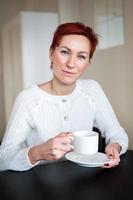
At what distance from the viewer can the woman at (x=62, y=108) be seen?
3.23 ft

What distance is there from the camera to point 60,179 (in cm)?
82

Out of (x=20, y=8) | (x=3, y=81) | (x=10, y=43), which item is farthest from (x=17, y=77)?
(x=20, y=8)

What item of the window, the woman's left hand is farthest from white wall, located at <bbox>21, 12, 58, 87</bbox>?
the woman's left hand

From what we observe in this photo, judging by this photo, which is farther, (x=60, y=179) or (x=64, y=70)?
(x=64, y=70)

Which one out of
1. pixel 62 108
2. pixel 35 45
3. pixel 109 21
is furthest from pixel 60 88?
pixel 35 45

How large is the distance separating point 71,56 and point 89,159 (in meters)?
0.40

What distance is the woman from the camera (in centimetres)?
98

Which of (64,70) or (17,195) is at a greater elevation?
(64,70)

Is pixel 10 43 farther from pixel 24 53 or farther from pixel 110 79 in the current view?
pixel 110 79

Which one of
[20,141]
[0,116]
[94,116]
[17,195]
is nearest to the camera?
[17,195]

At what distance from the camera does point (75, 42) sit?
3.42ft

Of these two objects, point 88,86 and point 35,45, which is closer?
point 88,86

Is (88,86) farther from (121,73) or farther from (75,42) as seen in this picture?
(121,73)

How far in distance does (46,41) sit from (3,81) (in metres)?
0.50
